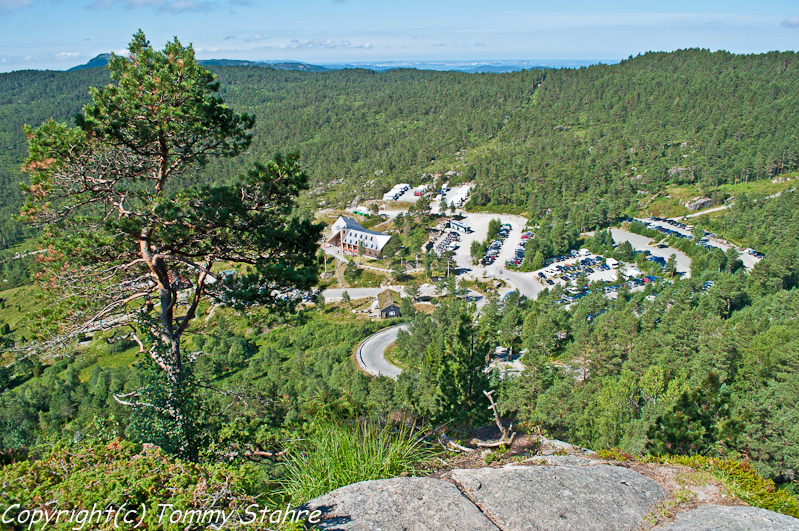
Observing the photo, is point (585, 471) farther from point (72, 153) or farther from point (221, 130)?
point (72, 153)

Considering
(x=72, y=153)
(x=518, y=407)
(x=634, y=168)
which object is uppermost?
(x=72, y=153)

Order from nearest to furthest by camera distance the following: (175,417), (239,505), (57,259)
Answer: (239,505)
(175,417)
(57,259)

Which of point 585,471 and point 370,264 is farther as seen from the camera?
point 370,264

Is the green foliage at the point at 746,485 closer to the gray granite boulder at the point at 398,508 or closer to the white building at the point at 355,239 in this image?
the gray granite boulder at the point at 398,508

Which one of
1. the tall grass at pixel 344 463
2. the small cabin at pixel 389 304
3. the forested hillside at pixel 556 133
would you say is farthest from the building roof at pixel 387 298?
the tall grass at pixel 344 463

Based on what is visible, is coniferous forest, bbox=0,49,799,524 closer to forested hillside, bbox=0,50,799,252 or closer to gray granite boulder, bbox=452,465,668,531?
forested hillside, bbox=0,50,799,252

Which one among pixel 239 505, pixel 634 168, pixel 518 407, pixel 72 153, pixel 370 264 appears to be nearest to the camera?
pixel 239 505

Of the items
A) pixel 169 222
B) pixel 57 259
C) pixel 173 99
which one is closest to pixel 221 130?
pixel 173 99
